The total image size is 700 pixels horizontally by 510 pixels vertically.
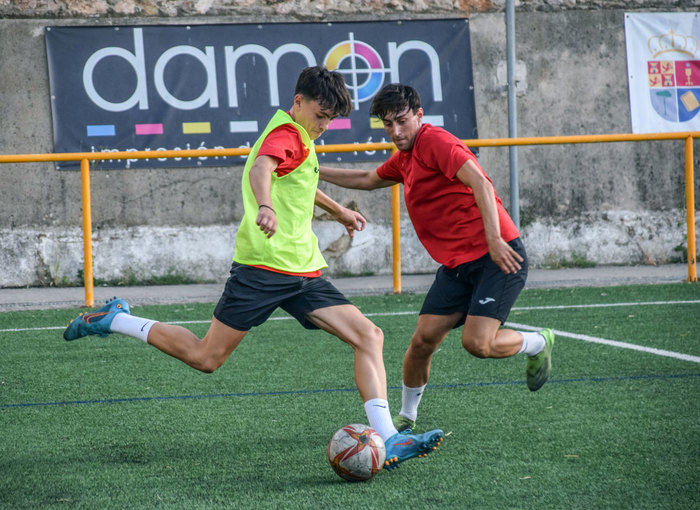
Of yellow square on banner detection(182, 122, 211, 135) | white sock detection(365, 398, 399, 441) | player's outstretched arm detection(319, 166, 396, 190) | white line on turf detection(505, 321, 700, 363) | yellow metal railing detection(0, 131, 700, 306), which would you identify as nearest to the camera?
white sock detection(365, 398, 399, 441)

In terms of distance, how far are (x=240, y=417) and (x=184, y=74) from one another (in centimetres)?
698

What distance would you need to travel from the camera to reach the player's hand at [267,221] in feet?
12.9

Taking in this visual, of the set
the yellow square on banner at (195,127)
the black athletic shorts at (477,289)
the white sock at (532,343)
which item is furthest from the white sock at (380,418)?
the yellow square on banner at (195,127)

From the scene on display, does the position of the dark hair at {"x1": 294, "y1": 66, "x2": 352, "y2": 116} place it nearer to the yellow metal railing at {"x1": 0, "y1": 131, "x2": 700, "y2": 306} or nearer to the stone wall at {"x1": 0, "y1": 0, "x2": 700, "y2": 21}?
the yellow metal railing at {"x1": 0, "y1": 131, "x2": 700, "y2": 306}

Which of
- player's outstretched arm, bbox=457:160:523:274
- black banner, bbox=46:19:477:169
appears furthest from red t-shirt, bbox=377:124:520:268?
black banner, bbox=46:19:477:169

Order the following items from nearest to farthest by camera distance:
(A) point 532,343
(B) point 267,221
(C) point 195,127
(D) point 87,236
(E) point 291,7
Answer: (B) point 267,221, (A) point 532,343, (D) point 87,236, (C) point 195,127, (E) point 291,7

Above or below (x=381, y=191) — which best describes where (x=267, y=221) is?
below

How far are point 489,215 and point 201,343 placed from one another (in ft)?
4.86

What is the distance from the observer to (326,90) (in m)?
4.29

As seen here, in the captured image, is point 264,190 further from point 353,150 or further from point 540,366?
point 353,150

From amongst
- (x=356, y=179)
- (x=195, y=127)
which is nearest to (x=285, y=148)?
(x=356, y=179)

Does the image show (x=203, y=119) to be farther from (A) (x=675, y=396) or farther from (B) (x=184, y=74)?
(A) (x=675, y=396)

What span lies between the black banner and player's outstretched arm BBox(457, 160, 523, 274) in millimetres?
6673

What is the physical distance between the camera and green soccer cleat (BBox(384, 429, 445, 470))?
13.0ft
